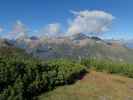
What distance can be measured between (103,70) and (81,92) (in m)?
52.5

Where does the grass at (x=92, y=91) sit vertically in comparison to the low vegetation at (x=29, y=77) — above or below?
below

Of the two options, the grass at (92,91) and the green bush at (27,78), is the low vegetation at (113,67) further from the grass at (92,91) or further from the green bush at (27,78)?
the green bush at (27,78)

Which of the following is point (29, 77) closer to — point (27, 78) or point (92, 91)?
point (27, 78)

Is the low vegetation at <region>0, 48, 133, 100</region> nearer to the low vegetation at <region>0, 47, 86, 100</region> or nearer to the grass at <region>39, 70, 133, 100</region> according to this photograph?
the low vegetation at <region>0, 47, 86, 100</region>

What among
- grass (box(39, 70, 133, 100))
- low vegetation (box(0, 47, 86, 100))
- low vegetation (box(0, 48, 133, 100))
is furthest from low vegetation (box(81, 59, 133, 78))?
low vegetation (box(0, 47, 86, 100))

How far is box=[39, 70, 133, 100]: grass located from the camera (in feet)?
234

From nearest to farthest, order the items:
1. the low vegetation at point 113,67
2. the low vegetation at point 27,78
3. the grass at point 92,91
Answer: the low vegetation at point 27,78 → the grass at point 92,91 → the low vegetation at point 113,67

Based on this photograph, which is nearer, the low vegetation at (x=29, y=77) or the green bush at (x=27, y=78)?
the green bush at (x=27, y=78)

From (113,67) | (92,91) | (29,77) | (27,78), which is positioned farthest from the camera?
(113,67)

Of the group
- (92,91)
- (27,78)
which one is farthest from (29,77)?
(92,91)

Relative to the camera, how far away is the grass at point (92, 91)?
71.4 meters

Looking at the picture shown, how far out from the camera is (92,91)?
78688 mm

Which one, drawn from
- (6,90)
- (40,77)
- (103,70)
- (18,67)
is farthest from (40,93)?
(103,70)

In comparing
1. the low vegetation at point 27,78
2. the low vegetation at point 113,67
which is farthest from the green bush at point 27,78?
the low vegetation at point 113,67
